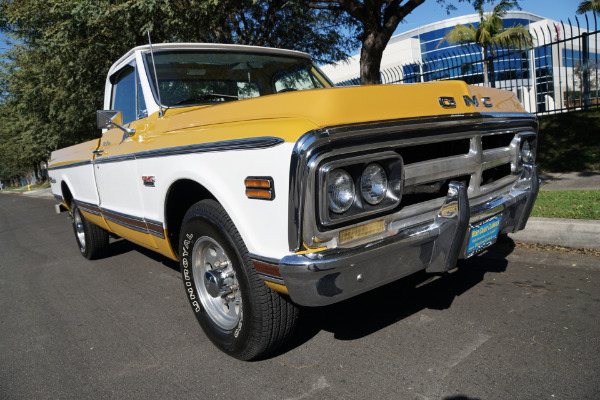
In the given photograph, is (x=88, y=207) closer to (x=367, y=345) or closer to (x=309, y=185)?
(x=367, y=345)

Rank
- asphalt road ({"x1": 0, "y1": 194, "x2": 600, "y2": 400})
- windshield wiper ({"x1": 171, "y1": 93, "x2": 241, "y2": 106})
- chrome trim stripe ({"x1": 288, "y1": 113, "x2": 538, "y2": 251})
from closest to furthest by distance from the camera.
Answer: chrome trim stripe ({"x1": 288, "y1": 113, "x2": 538, "y2": 251}), asphalt road ({"x1": 0, "y1": 194, "x2": 600, "y2": 400}), windshield wiper ({"x1": 171, "y1": 93, "x2": 241, "y2": 106})

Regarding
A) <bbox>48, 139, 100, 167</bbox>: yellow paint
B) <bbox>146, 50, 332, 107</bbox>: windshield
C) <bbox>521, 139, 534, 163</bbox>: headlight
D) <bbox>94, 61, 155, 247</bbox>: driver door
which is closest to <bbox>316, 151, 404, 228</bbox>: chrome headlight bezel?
<bbox>521, 139, 534, 163</bbox>: headlight

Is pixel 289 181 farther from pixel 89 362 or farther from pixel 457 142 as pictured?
pixel 89 362

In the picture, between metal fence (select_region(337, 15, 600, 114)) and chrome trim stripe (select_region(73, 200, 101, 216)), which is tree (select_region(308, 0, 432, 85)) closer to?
metal fence (select_region(337, 15, 600, 114))

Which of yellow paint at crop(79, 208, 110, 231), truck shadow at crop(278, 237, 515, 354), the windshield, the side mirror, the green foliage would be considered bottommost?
truck shadow at crop(278, 237, 515, 354)

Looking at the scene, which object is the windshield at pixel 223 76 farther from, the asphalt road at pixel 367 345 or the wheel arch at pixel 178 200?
the asphalt road at pixel 367 345

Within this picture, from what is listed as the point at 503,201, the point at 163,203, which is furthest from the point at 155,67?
the point at 503,201

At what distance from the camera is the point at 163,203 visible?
3250 millimetres

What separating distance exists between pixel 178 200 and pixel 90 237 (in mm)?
3194

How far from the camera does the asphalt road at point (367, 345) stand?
242cm

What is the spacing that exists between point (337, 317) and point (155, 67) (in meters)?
2.50

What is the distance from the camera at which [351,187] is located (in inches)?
88.7

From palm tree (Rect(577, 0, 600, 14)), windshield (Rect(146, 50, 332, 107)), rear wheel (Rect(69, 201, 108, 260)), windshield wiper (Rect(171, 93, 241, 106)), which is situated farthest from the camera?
palm tree (Rect(577, 0, 600, 14))

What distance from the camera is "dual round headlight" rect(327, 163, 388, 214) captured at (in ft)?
7.22
